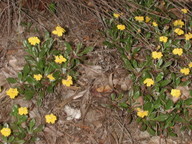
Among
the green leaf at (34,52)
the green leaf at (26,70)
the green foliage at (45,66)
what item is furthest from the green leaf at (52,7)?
the green leaf at (26,70)

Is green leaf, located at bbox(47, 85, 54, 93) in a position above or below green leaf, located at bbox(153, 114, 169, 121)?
above

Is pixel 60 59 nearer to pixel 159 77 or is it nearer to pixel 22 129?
pixel 22 129

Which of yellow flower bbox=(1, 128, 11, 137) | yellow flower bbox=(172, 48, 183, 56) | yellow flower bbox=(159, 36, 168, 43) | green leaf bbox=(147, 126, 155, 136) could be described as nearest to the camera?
yellow flower bbox=(1, 128, 11, 137)

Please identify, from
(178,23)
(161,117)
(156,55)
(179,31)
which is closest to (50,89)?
(161,117)

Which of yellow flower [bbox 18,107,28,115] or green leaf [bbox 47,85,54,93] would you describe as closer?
yellow flower [bbox 18,107,28,115]

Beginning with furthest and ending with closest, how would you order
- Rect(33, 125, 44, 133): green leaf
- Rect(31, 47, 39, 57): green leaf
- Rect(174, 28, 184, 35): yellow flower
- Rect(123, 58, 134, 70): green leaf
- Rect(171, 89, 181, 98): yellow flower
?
Rect(174, 28, 184, 35): yellow flower
Rect(123, 58, 134, 70): green leaf
Rect(31, 47, 39, 57): green leaf
Rect(171, 89, 181, 98): yellow flower
Rect(33, 125, 44, 133): green leaf

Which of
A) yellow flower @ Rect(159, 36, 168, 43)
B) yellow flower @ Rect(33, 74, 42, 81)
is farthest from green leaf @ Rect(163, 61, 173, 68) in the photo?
yellow flower @ Rect(33, 74, 42, 81)

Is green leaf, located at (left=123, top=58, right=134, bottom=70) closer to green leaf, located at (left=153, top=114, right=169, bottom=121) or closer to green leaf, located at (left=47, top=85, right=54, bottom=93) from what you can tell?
green leaf, located at (left=153, top=114, right=169, bottom=121)

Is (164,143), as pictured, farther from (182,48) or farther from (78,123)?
(182,48)
